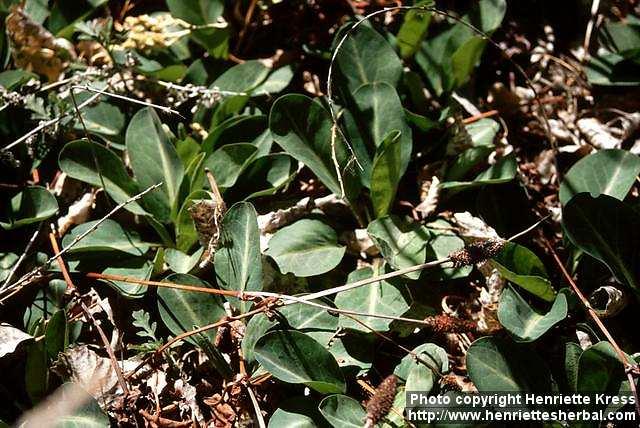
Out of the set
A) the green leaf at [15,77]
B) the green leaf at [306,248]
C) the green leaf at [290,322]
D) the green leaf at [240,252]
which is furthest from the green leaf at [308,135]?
the green leaf at [15,77]

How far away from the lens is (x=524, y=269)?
187cm

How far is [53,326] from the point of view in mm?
1793

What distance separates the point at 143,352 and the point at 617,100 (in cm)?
179

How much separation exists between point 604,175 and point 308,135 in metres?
0.86

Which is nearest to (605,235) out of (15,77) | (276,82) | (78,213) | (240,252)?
(240,252)

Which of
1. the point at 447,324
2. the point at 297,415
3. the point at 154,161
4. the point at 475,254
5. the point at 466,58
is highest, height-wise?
the point at 466,58

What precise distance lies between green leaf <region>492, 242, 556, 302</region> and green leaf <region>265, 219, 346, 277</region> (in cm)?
44

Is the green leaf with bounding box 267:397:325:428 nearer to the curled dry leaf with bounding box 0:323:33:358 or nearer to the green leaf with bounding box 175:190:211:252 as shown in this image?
the green leaf with bounding box 175:190:211:252

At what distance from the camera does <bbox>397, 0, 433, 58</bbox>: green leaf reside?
7.29 feet

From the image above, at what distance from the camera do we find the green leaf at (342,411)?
165 centimetres

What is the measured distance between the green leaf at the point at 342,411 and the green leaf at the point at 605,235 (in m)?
0.72

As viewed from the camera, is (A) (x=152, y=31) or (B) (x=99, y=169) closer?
(B) (x=99, y=169)

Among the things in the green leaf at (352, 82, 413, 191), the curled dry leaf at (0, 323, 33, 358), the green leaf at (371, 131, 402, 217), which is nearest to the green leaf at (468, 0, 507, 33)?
the green leaf at (352, 82, 413, 191)

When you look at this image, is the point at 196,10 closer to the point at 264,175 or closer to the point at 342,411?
the point at 264,175
